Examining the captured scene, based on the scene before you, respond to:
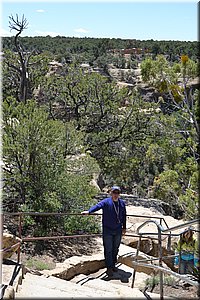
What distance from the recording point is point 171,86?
13.5m

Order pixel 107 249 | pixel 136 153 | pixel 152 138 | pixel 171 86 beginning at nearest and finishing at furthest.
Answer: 1. pixel 107 249
2. pixel 171 86
3. pixel 152 138
4. pixel 136 153

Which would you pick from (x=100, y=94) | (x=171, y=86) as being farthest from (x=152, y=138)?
(x=171, y=86)

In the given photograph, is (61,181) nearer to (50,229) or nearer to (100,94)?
(50,229)

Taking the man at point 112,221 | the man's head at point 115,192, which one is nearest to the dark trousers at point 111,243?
the man at point 112,221

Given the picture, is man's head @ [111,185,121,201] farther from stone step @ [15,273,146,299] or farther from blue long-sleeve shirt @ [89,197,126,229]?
stone step @ [15,273,146,299]

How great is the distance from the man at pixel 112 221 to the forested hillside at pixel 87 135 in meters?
2.99

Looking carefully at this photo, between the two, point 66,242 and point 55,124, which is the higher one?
point 55,124

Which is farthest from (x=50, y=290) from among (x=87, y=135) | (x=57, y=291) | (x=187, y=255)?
(x=87, y=135)

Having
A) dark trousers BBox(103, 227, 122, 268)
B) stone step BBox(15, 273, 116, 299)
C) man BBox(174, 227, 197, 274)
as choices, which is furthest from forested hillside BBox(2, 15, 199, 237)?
stone step BBox(15, 273, 116, 299)

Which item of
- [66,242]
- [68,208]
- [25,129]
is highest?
[25,129]

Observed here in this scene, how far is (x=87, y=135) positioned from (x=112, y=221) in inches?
437

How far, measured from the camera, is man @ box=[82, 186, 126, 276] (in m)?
7.21

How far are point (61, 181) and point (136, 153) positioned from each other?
9.44 m

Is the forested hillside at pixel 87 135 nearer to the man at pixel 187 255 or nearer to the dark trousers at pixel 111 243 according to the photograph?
the dark trousers at pixel 111 243
